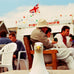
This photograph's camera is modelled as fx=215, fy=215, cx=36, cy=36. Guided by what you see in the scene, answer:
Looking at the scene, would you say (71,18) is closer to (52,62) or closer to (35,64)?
(52,62)

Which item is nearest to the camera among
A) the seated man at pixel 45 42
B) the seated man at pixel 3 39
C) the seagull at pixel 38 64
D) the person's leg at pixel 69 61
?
the seagull at pixel 38 64

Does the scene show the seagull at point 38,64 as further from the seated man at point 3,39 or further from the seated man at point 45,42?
the seated man at point 3,39

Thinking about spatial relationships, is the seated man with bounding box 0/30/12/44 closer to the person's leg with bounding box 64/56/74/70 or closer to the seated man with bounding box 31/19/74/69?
the seated man with bounding box 31/19/74/69

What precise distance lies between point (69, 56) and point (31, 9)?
12024 millimetres

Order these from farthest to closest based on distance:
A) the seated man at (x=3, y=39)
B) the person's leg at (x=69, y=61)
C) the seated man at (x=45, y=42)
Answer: the seated man at (x=3, y=39) < the person's leg at (x=69, y=61) < the seated man at (x=45, y=42)

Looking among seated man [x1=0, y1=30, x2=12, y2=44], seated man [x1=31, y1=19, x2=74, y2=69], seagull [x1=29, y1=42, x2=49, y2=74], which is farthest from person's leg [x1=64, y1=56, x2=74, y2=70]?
seagull [x1=29, y1=42, x2=49, y2=74]

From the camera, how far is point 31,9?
48.7 feet

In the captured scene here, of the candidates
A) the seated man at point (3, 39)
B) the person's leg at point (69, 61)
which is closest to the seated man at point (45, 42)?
the person's leg at point (69, 61)

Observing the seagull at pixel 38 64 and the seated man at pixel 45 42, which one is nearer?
the seagull at pixel 38 64

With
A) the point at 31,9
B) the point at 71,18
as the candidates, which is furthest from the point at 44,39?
the point at 31,9

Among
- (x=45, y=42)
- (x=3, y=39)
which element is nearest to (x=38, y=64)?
(x=45, y=42)

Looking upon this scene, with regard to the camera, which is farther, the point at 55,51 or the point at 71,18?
the point at 71,18

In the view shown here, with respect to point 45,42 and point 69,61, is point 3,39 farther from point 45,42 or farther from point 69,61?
point 69,61

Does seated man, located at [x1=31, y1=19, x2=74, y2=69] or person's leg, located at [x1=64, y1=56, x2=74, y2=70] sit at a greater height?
seated man, located at [x1=31, y1=19, x2=74, y2=69]
